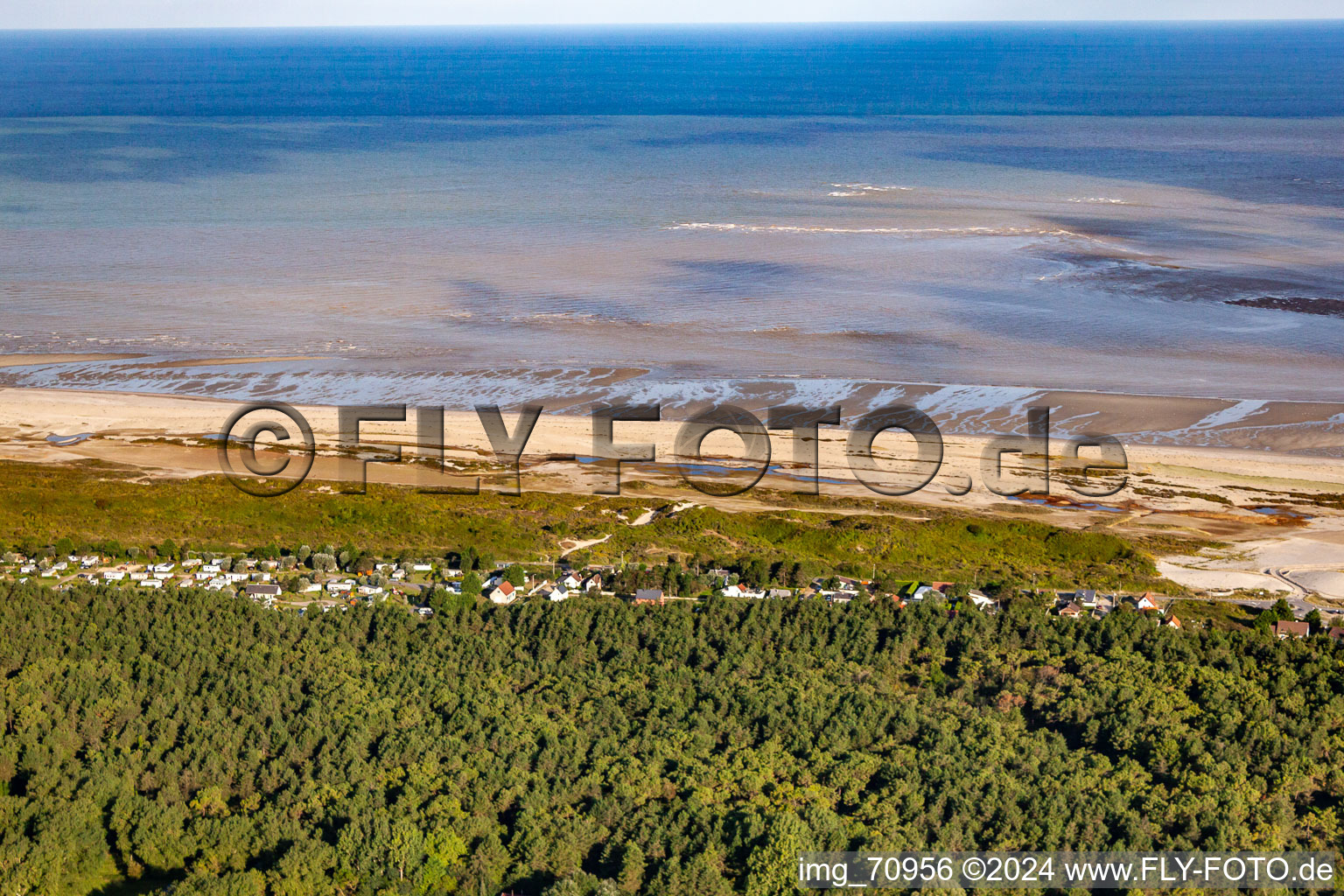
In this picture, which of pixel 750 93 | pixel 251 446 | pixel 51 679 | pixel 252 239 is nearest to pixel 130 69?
pixel 750 93

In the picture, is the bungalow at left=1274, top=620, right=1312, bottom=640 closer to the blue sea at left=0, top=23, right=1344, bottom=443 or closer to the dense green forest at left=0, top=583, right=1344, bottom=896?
the dense green forest at left=0, top=583, right=1344, bottom=896

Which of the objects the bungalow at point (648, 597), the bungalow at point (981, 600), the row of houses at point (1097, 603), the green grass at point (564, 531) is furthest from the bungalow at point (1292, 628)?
the bungalow at point (648, 597)

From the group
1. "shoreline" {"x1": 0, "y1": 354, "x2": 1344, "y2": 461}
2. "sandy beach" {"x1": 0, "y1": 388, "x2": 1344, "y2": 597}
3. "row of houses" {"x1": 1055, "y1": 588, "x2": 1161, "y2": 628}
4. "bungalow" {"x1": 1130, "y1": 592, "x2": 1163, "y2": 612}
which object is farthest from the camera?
"shoreline" {"x1": 0, "y1": 354, "x2": 1344, "y2": 461}

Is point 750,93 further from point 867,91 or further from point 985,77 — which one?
point 985,77

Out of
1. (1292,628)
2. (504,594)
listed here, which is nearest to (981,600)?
(1292,628)

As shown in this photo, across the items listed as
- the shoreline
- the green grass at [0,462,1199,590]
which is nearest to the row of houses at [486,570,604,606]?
the green grass at [0,462,1199,590]

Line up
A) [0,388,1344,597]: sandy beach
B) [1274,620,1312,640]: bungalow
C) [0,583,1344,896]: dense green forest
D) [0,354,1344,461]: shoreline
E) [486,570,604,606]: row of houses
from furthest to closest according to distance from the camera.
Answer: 1. [0,354,1344,461]: shoreline
2. [0,388,1344,597]: sandy beach
3. [486,570,604,606]: row of houses
4. [1274,620,1312,640]: bungalow
5. [0,583,1344,896]: dense green forest

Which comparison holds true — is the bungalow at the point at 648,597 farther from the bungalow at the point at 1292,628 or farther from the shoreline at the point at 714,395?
the shoreline at the point at 714,395
